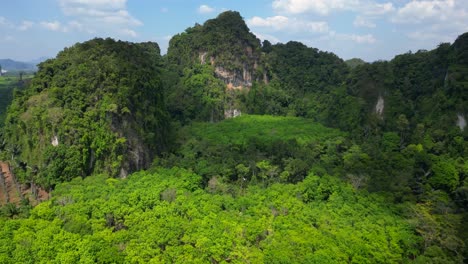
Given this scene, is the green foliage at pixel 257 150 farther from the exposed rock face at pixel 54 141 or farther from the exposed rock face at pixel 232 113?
the exposed rock face at pixel 232 113

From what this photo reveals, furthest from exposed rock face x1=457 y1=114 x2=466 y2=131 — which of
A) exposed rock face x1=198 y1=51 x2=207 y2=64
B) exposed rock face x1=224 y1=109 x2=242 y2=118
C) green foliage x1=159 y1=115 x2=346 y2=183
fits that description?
exposed rock face x1=198 y1=51 x2=207 y2=64

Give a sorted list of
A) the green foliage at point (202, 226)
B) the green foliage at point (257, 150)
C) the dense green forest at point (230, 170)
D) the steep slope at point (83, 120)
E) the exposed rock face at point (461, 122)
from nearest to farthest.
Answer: the green foliage at point (202, 226), the dense green forest at point (230, 170), the steep slope at point (83, 120), the green foliage at point (257, 150), the exposed rock face at point (461, 122)

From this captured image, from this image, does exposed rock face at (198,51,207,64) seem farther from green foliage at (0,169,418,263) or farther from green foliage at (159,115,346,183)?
green foliage at (0,169,418,263)

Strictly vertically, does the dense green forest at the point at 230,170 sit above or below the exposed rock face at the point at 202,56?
below

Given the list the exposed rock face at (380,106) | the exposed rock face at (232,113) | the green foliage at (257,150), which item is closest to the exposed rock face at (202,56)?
the exposed rock face at (232,113)

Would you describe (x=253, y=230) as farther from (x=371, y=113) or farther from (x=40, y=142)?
(x=371, y=113)

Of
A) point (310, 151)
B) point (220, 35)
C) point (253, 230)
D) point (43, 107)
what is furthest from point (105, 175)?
point (220, 35)

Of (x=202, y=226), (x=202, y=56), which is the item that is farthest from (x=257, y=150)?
(x=202, y=56)

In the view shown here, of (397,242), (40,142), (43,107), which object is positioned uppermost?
(43,107)
